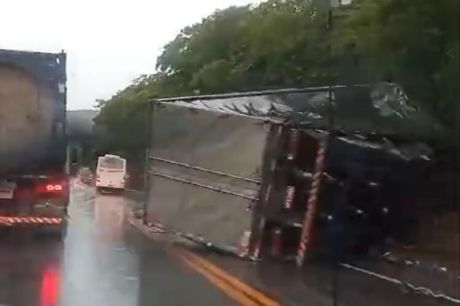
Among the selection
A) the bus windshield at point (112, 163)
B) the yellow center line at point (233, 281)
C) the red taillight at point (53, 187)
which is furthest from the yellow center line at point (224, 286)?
the bus windshield at point (112, 163)

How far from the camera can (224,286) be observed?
1461cm

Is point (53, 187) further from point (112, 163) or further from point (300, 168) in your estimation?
point (112, 163)

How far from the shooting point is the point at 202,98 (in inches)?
859

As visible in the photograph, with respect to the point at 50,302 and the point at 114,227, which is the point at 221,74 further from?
the point at 50,302

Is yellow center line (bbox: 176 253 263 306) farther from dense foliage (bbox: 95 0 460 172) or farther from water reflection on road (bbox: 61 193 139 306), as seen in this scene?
dense foliage (bbox: 95 0 460 172)

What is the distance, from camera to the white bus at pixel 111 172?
48594 millimetres

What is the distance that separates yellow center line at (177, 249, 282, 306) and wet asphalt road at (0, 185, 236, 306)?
30cm

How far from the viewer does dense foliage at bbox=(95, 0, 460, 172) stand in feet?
37.4

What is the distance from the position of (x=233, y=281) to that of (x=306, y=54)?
27.8 ft

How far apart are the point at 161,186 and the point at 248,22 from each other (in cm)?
788

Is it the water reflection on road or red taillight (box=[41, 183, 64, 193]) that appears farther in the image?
red taillight (box=[41, 183, 64, 193])

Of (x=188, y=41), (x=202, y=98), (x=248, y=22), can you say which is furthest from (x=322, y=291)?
(x=188, y=41)

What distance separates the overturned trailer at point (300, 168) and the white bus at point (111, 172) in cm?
2729

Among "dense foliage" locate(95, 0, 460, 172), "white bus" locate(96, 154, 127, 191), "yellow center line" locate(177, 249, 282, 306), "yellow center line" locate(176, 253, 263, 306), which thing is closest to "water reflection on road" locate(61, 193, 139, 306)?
"yellow center line" locate(176, 253, 263, 306)
